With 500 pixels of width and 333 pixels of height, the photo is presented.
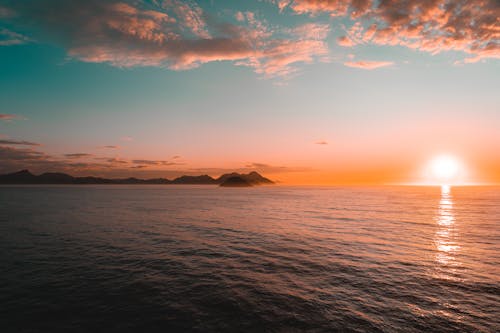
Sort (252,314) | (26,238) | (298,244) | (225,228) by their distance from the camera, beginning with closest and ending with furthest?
(252,314)
(298,244)
(26,238)
(225,228)

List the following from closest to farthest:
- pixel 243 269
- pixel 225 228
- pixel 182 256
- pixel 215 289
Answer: pixel 215 289
pixel 243 269
pixel 182 256
pixel 225 228

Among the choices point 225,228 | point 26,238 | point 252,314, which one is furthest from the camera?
point 225,228

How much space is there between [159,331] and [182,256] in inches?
556

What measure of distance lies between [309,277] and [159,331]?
40.0 feet

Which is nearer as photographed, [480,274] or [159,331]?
[159,331]

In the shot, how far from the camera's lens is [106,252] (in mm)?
28031

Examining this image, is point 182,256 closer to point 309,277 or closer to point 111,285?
point 111,285

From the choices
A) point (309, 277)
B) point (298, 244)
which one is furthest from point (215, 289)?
point (298, 244)

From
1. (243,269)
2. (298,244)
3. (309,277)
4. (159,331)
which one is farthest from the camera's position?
(298,244)

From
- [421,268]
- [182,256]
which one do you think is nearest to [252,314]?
[182,256]

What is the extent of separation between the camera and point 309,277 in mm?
20516

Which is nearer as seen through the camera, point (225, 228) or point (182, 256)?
point (182, 256)

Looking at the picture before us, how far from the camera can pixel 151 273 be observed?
21500 millimetres

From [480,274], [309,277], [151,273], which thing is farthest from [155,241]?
[480,274]
